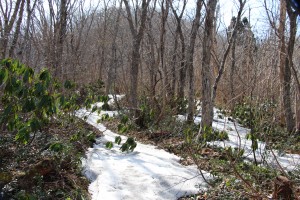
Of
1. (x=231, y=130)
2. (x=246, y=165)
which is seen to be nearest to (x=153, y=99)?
(x=231, y=130)

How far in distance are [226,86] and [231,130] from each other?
2.98 m

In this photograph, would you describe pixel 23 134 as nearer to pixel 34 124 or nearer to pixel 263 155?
pixel 34 124

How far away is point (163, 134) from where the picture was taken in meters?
6.57

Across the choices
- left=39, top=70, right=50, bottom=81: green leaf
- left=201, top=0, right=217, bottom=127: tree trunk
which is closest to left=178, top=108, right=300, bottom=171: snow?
left=201, top=0, right=217, bottom=127: tree trunk

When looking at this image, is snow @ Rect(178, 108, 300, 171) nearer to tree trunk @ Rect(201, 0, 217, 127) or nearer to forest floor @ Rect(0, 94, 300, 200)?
forest floor @ Rect(0, 94, 300, 200)

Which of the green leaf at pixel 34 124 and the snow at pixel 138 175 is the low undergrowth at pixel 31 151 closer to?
the green leaf at pixel 34 124

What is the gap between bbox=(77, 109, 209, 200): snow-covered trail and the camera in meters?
3.59

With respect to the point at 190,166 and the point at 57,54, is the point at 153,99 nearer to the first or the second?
the point at 57,54

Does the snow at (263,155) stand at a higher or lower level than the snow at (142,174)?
higher

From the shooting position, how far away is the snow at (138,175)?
3.60 metres

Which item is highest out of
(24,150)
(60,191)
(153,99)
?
(153,99)

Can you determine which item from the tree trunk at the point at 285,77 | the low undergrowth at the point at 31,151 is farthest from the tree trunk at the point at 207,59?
the low undergrowth at the point at 31,151

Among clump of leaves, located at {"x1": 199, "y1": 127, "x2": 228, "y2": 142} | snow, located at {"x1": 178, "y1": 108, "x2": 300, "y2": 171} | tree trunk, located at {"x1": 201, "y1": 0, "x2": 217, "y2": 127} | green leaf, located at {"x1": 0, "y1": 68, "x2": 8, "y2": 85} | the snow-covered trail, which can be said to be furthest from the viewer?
tree trunk, located at {"x1": 201, "y1": 0, "x2": 217, "y2": 127}

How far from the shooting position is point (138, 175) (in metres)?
4.08
